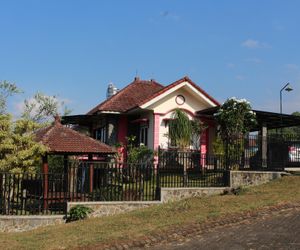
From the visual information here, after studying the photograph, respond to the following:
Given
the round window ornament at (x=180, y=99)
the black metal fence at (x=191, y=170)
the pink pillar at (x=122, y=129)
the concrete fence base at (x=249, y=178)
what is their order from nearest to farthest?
the black metal fence at (x=191, y=170) < the concrete fence base at (x=249, y=178) < the round window ornament at (x=180, y=99) < the pink pillar at (x=122, y=129)

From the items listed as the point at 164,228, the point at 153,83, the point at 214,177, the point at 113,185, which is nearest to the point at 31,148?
the point at 113,185

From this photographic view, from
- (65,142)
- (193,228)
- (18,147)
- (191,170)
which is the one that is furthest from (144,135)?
(193,228)

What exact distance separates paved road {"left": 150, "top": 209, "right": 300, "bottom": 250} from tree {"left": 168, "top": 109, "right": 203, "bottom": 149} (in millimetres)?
11685

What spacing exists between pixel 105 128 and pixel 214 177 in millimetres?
11401

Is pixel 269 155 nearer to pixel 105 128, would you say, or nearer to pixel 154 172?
pixel 154 172

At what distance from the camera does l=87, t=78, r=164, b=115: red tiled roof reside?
2647 cm

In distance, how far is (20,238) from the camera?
1210cm

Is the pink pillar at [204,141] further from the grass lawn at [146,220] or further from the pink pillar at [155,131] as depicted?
the grass lawn at [146,220]

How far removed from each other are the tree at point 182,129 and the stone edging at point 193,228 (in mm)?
10556

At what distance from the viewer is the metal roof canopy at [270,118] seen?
22.3 metres

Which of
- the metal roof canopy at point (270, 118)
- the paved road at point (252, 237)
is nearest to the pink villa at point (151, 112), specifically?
the metal roof canopy at point (270, 118)

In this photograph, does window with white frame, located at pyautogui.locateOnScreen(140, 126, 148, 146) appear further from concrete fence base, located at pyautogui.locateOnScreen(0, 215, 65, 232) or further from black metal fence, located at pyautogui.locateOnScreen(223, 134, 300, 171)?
concrete fence base, located at pyautogui.locateOnScreen(0, 215, 65, 232)

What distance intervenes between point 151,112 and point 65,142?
8999mm

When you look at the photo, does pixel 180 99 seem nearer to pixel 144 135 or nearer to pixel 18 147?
pixel 144 135
